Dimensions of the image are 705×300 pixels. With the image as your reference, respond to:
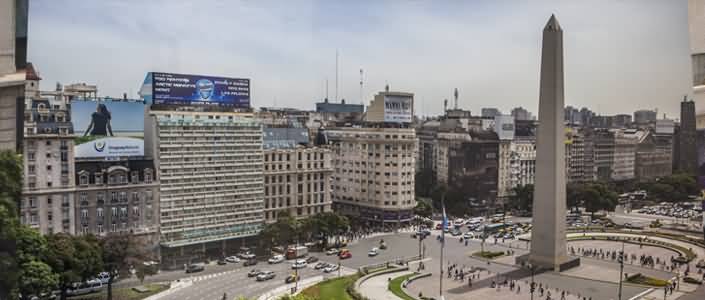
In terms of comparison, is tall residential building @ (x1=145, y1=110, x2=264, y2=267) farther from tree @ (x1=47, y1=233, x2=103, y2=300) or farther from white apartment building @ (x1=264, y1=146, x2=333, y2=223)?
tree @ (x1=47, y1=233, x2=103, y2=300)

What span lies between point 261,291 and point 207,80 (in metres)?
12.8

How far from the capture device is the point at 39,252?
70.4 ft

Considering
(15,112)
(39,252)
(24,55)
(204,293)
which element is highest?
(24,55)

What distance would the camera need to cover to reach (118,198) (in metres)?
29.7

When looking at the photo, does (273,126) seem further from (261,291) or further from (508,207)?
(508,207)

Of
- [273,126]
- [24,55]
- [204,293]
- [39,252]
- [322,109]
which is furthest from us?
[322,109]

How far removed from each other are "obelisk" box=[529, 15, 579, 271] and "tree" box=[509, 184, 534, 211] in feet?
70.7

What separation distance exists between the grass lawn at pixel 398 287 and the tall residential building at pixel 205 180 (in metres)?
10.5

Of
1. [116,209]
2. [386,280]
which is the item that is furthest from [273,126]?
[386,280]

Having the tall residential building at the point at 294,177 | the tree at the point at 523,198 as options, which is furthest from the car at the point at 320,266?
the tree at the point at 523,198

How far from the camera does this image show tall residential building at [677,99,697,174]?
146 feet

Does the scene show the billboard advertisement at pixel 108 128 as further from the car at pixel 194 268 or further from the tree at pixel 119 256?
the car at pixel 194 268

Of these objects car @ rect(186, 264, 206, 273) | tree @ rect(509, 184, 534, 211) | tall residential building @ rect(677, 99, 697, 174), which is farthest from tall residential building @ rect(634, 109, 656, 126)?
car @ rect(186, 264, 206, 273)

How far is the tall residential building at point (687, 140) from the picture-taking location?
146ft
